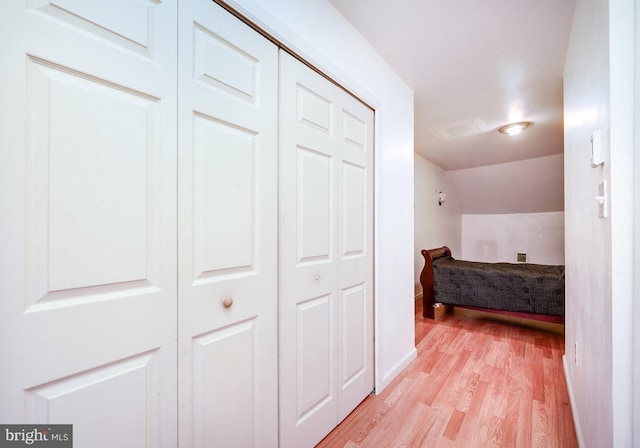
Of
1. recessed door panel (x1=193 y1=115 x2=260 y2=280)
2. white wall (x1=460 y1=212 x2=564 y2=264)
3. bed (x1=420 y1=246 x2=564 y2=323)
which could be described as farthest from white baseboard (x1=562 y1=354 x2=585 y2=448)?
white wall (x1=460 y1=212 x2=564 y2=264)

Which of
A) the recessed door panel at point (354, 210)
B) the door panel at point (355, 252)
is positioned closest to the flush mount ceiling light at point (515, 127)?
the door panel at point (355, 252)

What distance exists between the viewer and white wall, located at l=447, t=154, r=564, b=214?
4.77 metres

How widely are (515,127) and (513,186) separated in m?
2.33

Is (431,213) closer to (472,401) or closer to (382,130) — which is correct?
(382,130)

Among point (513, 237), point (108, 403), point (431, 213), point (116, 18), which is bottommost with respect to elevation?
point (108, 403)

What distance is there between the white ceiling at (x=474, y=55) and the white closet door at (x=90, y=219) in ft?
4.35

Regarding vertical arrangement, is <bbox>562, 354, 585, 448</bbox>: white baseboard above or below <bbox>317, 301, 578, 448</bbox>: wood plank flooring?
above

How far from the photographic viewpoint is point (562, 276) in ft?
9.69

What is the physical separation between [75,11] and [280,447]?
175cm

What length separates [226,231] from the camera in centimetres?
108

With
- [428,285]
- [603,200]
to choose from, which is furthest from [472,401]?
[428,285]

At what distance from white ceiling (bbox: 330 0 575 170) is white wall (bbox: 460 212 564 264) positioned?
269cm

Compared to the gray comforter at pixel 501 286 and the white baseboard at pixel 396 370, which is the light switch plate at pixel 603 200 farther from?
the gray comforter at pixel 501 286

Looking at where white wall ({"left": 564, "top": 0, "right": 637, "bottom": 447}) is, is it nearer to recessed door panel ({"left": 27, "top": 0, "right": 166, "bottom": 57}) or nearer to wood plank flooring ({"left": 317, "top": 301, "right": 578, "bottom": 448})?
wood plank flooring ({"left": 317, "top": 301, "right": 578, "bottom": 448})
